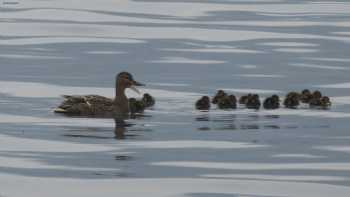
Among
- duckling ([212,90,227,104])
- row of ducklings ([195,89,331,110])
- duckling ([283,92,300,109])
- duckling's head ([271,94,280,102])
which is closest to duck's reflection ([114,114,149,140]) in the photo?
row of ducklings ([195,89,331,110])

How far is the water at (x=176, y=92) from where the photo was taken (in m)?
15.2

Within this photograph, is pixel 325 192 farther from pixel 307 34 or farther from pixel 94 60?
pixel 307 34

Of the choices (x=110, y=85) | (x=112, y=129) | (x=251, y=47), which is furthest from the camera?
(x=251, y=47)

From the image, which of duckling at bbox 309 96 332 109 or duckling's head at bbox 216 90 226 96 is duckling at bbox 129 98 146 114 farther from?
duckling at bbox 309 96 332 109

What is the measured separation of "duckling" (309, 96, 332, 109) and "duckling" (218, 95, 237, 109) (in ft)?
3.19

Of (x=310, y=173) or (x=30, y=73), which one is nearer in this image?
(x=310, y=173)

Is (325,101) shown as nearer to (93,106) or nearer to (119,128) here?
(93,106)

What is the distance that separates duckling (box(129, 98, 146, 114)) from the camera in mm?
21277

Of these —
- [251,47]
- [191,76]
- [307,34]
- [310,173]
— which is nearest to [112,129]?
[310,173]

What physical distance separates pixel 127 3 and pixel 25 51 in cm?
1231

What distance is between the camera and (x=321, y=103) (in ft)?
70.3

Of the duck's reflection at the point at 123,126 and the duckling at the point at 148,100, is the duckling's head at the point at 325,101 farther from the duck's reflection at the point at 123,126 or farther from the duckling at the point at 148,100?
the duck's reflection at the point at 123,126

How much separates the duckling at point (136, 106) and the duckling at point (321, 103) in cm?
212

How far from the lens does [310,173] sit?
1547cm
